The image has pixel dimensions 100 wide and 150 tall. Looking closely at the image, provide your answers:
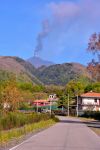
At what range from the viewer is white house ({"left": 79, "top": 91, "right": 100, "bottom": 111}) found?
533ft

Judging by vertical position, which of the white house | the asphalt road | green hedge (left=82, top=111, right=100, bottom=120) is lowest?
the asphalt road

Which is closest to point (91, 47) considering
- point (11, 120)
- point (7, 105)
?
point (7, 105)

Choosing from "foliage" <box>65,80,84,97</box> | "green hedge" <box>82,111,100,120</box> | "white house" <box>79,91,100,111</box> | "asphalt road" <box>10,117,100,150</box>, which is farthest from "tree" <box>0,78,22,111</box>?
"foliage" <box>65,80,84,97</box>

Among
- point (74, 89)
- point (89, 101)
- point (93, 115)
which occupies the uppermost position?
point (74, 89)

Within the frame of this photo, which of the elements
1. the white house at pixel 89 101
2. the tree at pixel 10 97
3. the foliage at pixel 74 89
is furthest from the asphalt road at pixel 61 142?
the foliage at pixel 74 89

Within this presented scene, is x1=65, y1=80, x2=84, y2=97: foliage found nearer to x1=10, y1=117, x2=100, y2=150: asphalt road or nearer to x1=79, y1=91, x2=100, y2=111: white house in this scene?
x1=79, y1=91, x2=100, y2=111: white house

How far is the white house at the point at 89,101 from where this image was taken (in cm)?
16250

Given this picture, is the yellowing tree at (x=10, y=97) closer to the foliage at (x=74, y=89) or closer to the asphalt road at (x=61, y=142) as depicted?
the asphalt road at (x=61, y=142)

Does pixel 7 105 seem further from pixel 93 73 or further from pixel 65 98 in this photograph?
pixel 65 98

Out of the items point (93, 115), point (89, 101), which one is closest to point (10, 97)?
point (93, 115)

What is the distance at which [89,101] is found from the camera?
165375 mm

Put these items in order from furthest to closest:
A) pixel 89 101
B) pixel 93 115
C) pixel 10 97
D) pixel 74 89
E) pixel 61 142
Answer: pixel 74 89 → pixel 89 101 → pixel 93 115 → pixel 10 97 → pixel 61 142

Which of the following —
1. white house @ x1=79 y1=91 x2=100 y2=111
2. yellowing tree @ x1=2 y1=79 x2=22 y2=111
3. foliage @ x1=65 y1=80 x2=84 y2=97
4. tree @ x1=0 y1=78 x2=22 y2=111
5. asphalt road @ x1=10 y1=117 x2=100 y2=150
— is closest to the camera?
asphalt road @ x1=10 y1=117 x2=100 y2=150

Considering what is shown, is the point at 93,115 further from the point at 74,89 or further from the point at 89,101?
the point at 74,89
